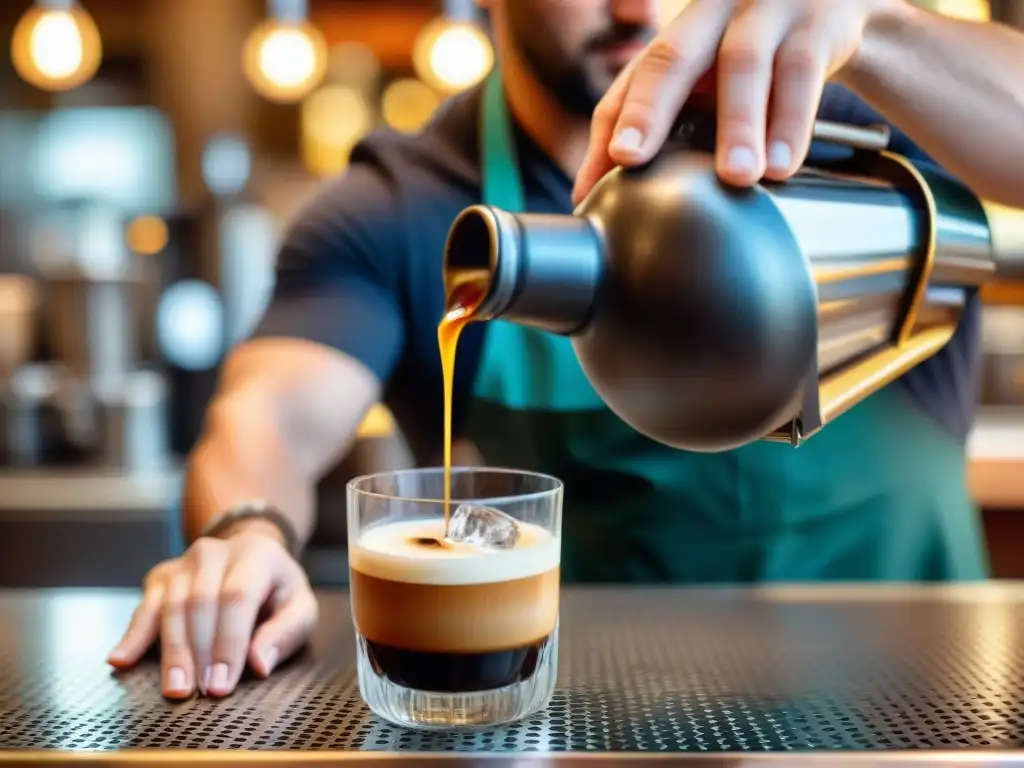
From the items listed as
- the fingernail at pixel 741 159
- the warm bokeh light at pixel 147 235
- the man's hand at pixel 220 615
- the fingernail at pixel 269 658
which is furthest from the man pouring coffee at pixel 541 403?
the warm bokeh light at pixel 147 235

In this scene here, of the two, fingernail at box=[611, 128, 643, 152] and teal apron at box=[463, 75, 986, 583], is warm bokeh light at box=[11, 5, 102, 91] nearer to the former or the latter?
teal apron at box=[463, 75, 986, 583]

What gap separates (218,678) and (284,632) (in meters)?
0.08

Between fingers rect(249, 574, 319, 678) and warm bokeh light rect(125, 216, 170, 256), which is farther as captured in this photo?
warm bokeh light rect(125, 216, 170, 256)

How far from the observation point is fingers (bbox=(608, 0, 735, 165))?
0.70 meters

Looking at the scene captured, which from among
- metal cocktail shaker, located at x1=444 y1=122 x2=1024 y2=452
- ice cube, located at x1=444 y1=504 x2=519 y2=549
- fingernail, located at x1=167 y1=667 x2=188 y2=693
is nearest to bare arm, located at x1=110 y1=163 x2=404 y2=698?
fingernail, located at x1=167 y1=667 x2=188 y2=693

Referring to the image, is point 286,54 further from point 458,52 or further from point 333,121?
point 333,121

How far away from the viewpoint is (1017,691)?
0.78 metres

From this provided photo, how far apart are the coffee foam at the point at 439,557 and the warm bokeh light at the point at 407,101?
12.7 ft

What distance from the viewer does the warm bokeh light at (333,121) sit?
4.39 m

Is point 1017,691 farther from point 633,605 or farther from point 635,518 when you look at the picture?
point 635,518

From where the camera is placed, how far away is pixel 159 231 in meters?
3.33

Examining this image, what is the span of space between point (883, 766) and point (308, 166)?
13.5 ft

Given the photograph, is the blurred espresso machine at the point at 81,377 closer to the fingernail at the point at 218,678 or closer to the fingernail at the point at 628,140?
the fingernail at the point at 218,678

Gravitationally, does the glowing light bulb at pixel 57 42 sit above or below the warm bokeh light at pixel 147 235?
above
